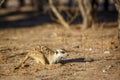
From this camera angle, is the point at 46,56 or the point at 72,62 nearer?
the point at 46,56

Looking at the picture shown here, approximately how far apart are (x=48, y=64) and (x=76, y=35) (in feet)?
24.2

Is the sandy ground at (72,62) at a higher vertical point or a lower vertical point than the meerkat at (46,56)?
lower

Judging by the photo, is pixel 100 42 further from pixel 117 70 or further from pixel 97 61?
pixel 117 70

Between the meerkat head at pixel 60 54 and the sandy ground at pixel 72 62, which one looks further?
the meerkat head at pixel 60 54

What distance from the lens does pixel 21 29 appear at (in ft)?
77.9

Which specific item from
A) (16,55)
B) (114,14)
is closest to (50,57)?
(16,55)

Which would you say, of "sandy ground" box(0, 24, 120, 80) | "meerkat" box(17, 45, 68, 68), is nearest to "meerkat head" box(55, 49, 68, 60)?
"meerkat" box(17, 45, 68, 68)

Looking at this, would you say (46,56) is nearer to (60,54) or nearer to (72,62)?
(60,54)

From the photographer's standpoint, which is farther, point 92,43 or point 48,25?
point 48,25

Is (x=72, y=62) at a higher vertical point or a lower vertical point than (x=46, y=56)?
lower

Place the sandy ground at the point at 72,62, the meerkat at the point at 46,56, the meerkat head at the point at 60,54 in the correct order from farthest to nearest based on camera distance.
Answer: the meerkat at the point at 46,56 < the meerkat head at the point at 60,54 < the sandy ground at the point at 72,62

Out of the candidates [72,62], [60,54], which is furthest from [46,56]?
[72,62]

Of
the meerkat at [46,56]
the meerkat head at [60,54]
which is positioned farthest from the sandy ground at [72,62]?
the meerkat head at [60,54]

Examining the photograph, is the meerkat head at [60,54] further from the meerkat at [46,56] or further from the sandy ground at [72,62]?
the sandy ground at [72,62]
